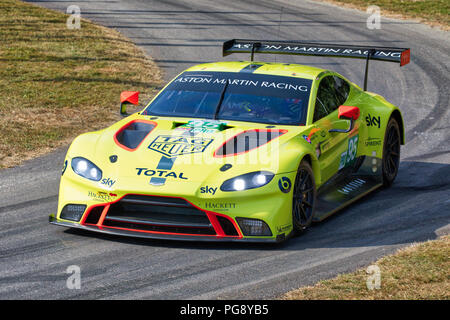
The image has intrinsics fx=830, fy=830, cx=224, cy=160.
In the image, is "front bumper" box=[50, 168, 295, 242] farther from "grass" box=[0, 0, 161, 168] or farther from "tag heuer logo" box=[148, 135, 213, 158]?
"grass" box=[0, 0, 161, 168]

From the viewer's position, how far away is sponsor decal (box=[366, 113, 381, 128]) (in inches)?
383

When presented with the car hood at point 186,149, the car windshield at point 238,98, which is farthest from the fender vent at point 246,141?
the car windshield at point 238,98

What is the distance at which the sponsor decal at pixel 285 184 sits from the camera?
7320mm

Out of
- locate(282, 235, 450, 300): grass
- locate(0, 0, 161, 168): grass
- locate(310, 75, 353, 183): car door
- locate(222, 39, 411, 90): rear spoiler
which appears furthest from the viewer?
locate(0, 0, 161, 168): grass

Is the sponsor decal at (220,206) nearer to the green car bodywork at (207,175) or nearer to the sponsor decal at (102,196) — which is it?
the green car bodywork at (207,175)

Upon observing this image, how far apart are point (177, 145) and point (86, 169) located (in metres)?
0.87

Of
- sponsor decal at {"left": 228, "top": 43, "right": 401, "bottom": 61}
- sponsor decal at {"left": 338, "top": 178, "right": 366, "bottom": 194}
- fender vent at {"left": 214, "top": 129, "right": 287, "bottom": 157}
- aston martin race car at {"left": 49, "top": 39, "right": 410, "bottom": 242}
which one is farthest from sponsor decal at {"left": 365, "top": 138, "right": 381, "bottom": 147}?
fender vent at {"left": 214, "top": 129, "right": 287, "bottom": 157}

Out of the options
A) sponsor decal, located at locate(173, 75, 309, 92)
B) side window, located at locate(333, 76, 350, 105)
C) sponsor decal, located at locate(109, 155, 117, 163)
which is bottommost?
sponsor decal, located at locate(109, 155, 117, 163)

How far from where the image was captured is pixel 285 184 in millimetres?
7352

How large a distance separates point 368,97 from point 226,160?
3.25 metres

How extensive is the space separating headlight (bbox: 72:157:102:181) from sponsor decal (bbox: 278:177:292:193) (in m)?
1.62

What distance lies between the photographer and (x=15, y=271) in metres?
6.71

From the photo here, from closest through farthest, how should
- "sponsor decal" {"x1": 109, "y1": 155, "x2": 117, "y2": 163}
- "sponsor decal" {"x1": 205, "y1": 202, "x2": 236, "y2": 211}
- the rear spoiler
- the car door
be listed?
"sponsor decal" {"x1": 205, "y1": 202, "x2": 236, "y2": 211} → "sponsor decal" {"x1": 109, "y1": 155, "x2": 117, "y2": 163} → the car door → the rear spoiler

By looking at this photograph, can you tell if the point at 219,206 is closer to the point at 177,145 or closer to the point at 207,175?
the point at 207,175
